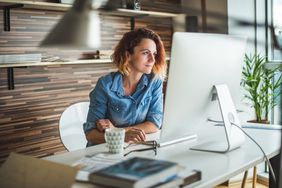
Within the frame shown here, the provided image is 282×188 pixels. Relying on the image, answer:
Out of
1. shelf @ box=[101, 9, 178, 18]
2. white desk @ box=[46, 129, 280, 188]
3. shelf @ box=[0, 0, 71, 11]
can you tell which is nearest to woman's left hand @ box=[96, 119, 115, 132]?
white desk @ box=[46, 129, 280, 188]

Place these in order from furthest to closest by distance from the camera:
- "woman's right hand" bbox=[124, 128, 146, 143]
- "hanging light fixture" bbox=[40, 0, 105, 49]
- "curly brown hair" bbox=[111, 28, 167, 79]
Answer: "curly brown hair" bbox=[111, 28, 167, 79], "woman's right hand" bbox=[124, 128, 146, 143], "hanging light fixture" bbox=[40, 0, 105, 49]

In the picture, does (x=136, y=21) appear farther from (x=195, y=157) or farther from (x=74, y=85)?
(x=195, y=157)

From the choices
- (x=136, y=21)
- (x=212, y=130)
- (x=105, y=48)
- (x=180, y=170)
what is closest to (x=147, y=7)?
(x=136, y=21)

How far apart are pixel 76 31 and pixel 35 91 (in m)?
2.16

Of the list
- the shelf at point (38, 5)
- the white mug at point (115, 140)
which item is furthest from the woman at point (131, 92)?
the shelf at point (38, 5)

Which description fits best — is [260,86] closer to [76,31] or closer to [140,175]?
[140,175]

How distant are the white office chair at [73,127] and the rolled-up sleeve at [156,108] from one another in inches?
19.5

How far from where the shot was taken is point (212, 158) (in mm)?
1527

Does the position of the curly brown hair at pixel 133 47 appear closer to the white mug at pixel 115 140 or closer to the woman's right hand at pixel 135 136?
the woman's right hand at pixel 135 136

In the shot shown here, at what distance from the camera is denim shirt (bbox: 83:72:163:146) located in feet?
7.00

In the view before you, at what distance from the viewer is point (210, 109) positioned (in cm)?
166

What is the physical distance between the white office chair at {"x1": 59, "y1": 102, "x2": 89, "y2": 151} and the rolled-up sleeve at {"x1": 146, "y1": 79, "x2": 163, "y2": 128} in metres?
0.49

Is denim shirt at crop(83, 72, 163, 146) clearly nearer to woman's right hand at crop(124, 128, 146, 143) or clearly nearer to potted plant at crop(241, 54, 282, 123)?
woman's right hand at crop(124, 128, 146, 143)

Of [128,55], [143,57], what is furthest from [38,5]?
[143,57]
